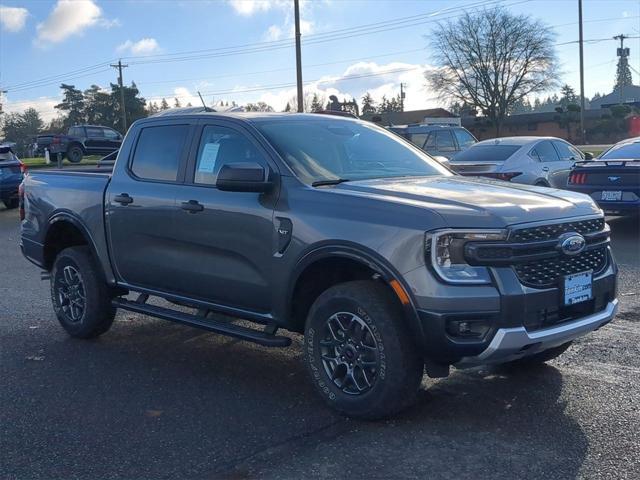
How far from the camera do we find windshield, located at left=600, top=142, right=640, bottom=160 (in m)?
12.2

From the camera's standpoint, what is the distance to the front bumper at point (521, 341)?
4043mm

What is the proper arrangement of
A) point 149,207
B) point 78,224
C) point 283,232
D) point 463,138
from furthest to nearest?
point 463,138
point 78,224
point 149,207
point 283,232

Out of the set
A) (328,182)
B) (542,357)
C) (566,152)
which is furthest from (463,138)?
(328,182)

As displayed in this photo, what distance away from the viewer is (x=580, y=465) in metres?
3.84

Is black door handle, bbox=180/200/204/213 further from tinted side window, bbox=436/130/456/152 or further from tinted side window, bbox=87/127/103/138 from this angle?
tinted side window, bbox=87/127/103/138

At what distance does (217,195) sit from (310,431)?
1.80 meters

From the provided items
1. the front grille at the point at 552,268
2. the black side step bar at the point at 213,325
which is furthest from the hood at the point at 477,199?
the black side step bar at the point at 213,325

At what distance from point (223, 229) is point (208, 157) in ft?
2.23

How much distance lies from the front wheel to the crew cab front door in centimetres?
53

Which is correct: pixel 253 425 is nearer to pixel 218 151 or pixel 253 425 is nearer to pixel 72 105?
pixel 218 151

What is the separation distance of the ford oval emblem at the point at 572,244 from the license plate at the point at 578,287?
14 cm

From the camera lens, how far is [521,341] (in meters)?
4.08

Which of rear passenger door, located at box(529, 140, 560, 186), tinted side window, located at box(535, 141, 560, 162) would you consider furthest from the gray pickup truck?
tinted side window, located at box(535, 141, 560, 162)

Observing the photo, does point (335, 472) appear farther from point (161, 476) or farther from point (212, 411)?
point (212, 411)
